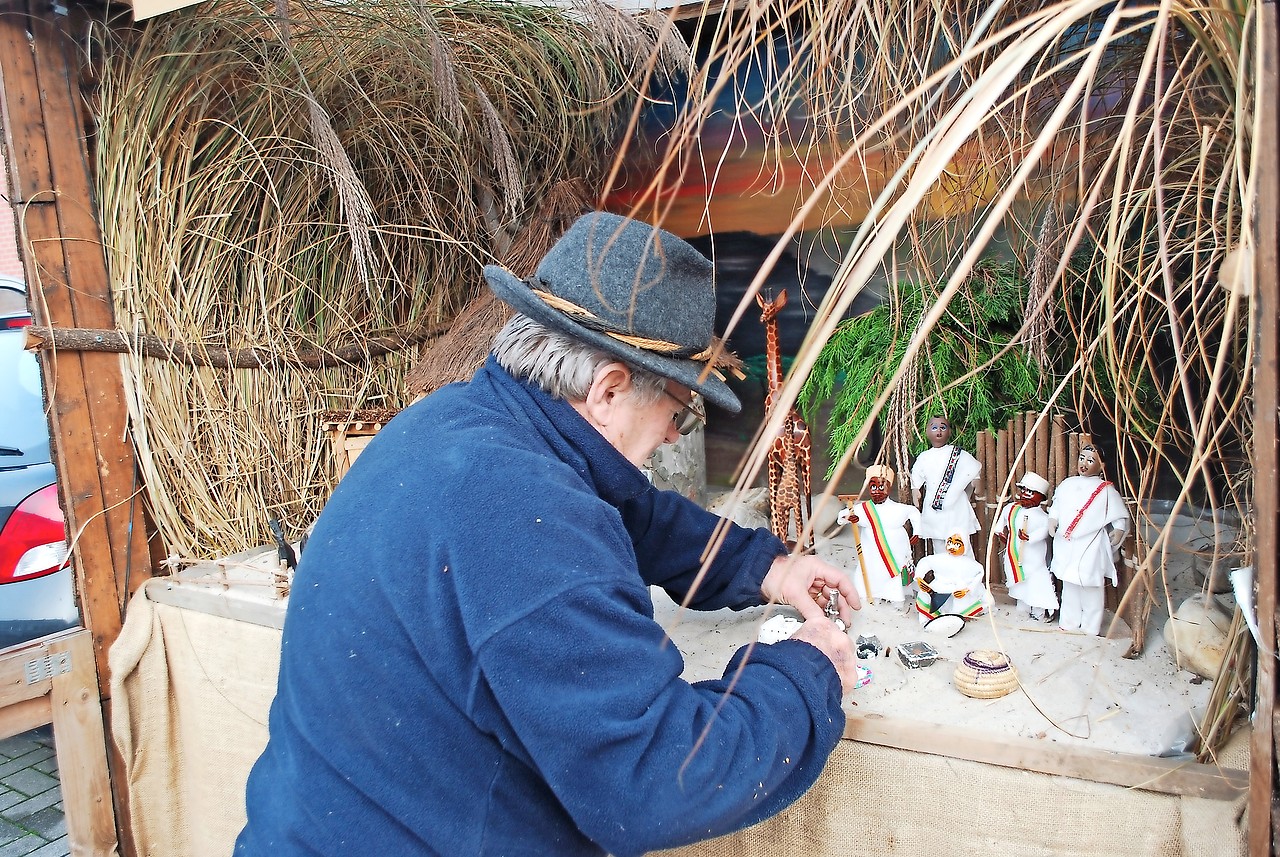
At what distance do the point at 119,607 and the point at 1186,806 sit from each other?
2497 millimetres

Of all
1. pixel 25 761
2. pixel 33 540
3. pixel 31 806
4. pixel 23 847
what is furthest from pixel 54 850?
pixel 33 540

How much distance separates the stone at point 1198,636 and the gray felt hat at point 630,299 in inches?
33.4

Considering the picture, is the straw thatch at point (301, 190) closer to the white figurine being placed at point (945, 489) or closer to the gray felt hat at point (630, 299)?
the gray felt hat at point (630, 299)

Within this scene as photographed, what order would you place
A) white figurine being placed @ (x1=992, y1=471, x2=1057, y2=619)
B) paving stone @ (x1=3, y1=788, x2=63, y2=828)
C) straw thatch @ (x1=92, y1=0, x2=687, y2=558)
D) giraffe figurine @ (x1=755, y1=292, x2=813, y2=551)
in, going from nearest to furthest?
white figurine being placed @ (x1=992, y1=471, x2=1057, y2=619), giraffe figurine @ (x1=755, y1=292, x2=813, y2=551), straw thatch @ (x1=92, y1=0, x2=687, y2=558), paving stone @ (x1=3, y1=788, x2=63, y2=828)

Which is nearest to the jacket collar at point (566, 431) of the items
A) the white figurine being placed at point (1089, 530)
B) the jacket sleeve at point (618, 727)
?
the jacket sleeve at point (618, 727)

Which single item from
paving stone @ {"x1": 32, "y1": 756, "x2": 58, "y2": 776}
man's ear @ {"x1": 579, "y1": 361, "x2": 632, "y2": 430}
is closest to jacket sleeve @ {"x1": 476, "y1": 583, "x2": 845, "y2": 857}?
man's ear @ {"x1": 579, "y1": 361, "x2": 632, "y2": 430}

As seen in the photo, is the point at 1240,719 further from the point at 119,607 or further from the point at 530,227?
the point at 119,607

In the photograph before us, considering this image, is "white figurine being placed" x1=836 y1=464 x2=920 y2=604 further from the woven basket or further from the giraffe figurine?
the woven basket

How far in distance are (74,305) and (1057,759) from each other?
2474mm

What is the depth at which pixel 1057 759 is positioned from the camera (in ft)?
3.87

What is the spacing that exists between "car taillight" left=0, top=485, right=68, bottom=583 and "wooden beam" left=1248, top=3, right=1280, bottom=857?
3.44 meters

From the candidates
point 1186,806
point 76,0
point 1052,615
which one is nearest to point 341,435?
point 76,0

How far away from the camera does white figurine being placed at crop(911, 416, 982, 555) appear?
1.73 meters

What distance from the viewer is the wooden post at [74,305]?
6.91 ft
